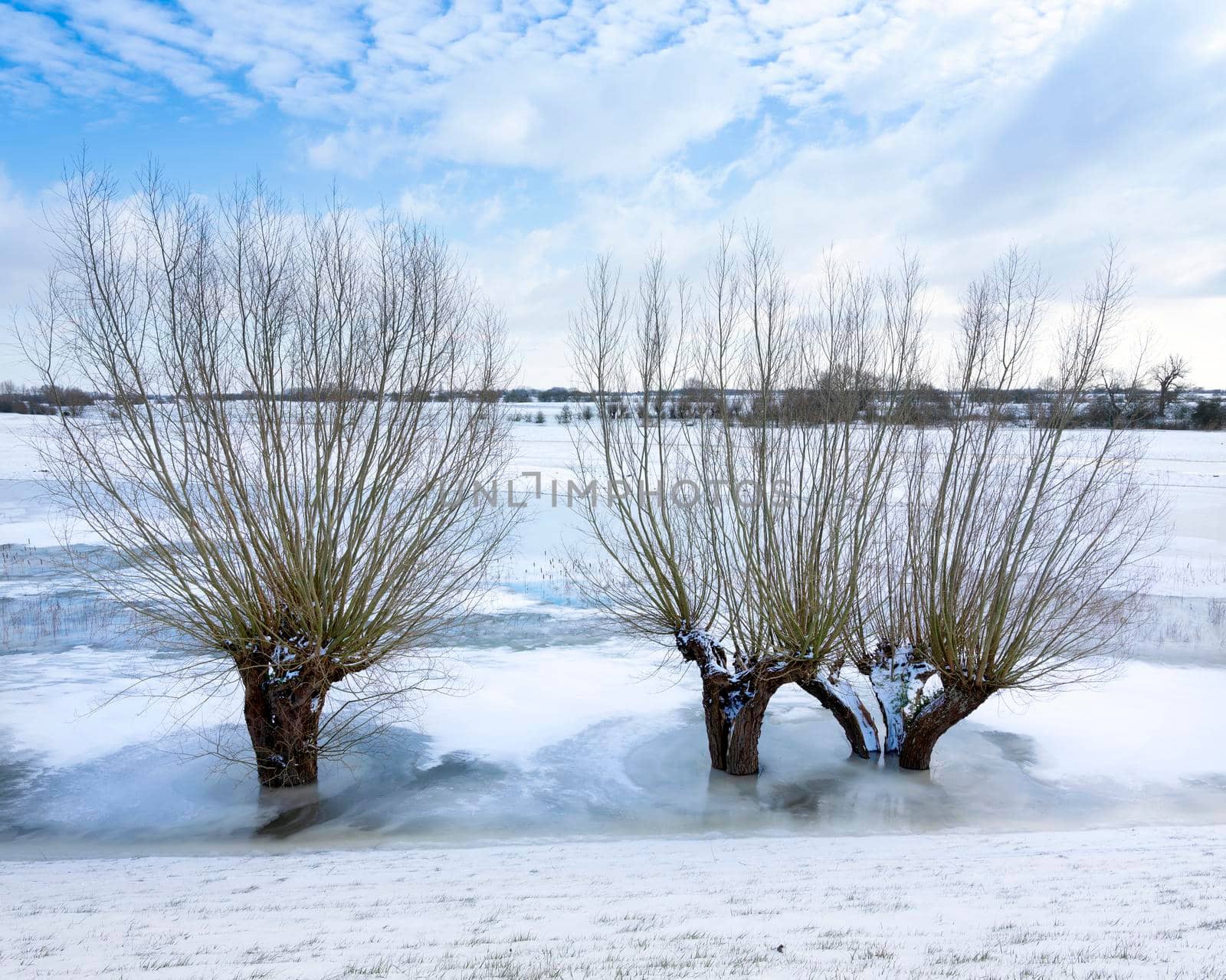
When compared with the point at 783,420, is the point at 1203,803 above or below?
below

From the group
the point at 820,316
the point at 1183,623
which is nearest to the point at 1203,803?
the point at 820,316

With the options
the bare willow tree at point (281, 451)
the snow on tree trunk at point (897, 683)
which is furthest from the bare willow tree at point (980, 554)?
the bare willow tree at point (281, 451)

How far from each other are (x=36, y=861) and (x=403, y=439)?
5.82m

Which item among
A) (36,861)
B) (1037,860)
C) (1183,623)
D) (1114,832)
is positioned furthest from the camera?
(1183,623)

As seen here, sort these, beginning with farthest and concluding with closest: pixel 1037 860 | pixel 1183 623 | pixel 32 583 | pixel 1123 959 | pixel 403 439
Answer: pixel 32 583, pixel 1183 623, pixel 403 439, pixel 1037 860, pixel 1123 959

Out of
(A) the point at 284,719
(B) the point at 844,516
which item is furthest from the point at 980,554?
(A) the point at 284,719

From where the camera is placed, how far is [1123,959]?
4605 mm

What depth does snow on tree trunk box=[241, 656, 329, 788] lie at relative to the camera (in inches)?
365

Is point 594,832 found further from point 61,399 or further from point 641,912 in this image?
point 61,399

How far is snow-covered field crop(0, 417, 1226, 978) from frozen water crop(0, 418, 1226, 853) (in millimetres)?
56

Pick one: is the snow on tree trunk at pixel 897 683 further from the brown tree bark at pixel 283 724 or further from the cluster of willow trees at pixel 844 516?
the brown tree bark at pixel 283 724

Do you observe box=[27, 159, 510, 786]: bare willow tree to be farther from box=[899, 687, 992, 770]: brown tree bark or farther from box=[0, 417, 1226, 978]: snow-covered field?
box=[899, 687, 992, 770]: brown tree bark

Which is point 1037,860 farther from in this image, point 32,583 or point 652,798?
point 32,583

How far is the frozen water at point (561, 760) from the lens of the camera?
9.26 metres
